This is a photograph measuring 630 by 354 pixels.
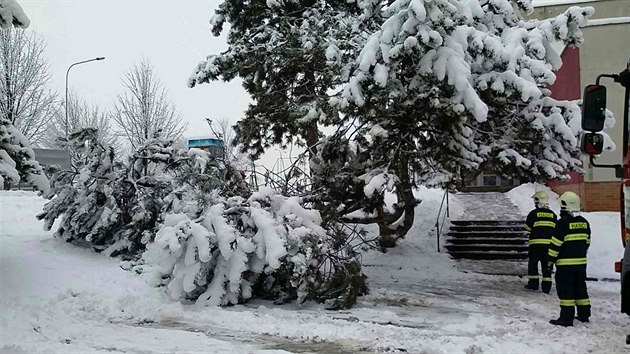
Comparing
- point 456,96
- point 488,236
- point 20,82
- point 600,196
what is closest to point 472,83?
point 456,96

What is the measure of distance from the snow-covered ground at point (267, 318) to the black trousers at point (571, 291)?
0.22 metres

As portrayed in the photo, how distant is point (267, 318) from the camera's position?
24.3 ft

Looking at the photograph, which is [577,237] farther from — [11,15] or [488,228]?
[11,15]

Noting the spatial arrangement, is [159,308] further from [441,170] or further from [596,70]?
[596,70]

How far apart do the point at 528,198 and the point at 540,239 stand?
10.4 metres

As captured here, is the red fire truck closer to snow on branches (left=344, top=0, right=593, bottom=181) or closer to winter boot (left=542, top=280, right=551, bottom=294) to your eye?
snow on branches (left=344, top=0, right=593, bottom=181)

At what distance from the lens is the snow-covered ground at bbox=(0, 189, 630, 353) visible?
19.9 feet

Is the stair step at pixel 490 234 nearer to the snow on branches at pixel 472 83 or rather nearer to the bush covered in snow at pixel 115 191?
the snow on branches at pixel 472 83

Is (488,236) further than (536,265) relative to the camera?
Yes

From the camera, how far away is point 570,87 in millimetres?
17625

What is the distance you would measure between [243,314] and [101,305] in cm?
208

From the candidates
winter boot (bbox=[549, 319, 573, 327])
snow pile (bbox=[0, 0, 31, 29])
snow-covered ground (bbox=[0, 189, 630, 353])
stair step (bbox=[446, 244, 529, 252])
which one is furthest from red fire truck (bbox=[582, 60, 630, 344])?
stair step (bbox=[446, 244, 529, 252])

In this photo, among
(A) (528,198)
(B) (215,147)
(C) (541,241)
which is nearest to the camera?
(C) (541,241)

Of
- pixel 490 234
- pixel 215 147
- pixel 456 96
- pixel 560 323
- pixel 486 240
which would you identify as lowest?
pixel 560 323
